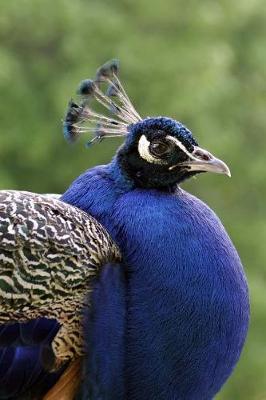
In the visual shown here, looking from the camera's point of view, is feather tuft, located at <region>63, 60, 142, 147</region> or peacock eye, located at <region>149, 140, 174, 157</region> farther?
feather tuft, located at <region>63, 60, 142, 147</region>

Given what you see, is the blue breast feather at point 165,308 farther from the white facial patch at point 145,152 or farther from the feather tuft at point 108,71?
the feather tuft at point 108,71

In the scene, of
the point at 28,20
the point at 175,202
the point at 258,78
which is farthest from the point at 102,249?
the point at 258,78

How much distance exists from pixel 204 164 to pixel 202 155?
0.12 ft

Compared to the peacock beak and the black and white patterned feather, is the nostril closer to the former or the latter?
the peacock beak

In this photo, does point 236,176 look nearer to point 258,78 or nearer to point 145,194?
point 258,78

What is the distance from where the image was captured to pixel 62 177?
8.44 m

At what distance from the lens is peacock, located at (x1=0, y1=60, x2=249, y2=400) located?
2.65m

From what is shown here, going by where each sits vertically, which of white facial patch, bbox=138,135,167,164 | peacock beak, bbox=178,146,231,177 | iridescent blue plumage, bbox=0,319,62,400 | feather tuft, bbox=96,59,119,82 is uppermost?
feather tuft, bbox=96,59,119,82

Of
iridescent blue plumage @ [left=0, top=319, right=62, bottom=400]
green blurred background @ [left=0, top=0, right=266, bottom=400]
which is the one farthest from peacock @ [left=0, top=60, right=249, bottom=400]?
green blurred background @ [left=0, top=0, right=266, bottom=400]

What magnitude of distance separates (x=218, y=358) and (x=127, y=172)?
0.61 meters

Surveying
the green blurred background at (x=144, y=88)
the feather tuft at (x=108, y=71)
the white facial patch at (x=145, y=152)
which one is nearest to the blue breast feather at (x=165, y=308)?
the white facial patch at (x=145, y=152)

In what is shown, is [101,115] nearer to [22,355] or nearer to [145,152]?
[145,152]

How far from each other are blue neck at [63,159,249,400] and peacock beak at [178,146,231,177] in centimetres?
13

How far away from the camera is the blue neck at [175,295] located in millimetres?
2762
